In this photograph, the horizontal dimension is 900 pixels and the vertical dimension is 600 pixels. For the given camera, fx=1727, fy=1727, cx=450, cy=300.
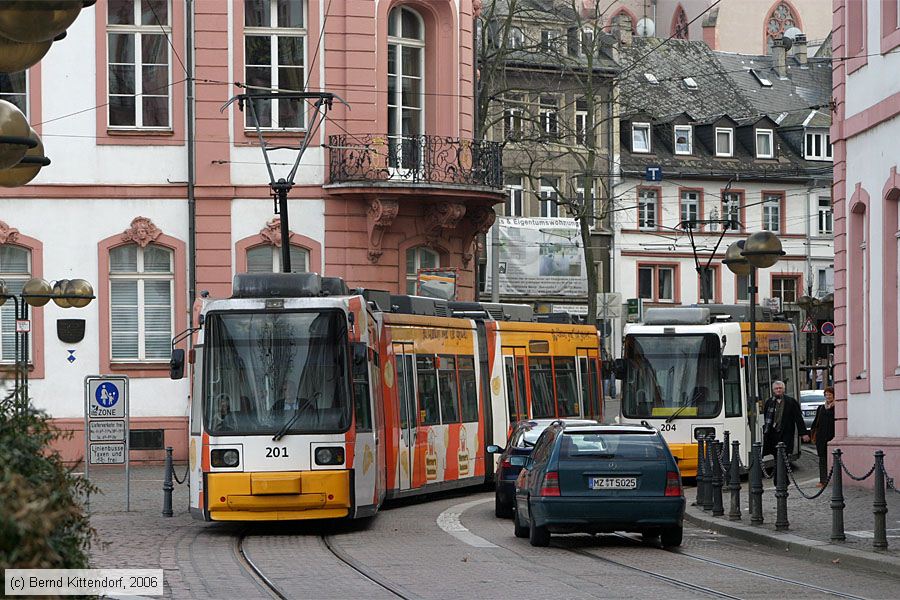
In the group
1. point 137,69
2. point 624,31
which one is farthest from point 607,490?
point 624,31

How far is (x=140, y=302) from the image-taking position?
35312mm

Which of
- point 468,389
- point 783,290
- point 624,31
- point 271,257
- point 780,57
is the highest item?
point 624,31

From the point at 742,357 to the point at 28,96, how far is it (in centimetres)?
1537

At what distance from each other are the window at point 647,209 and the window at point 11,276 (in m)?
42.3

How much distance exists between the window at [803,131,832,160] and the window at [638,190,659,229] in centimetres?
894

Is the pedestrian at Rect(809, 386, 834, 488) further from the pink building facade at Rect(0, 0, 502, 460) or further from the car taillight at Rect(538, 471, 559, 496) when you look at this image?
the car taillight at Rect(538, 471, 559, 496)

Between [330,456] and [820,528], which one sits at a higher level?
[330,456]

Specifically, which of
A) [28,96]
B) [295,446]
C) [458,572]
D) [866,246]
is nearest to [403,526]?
[295,446]

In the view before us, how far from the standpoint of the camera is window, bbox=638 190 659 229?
2931 inches

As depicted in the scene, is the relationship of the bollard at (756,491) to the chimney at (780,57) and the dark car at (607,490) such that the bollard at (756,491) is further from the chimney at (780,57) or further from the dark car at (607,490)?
the chimney at (780,57)

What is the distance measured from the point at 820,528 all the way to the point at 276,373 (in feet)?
20.7

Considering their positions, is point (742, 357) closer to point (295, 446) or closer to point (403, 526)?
point (403, 526)

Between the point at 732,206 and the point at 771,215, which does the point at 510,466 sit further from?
the point at 771,215

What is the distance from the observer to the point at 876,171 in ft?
86.1
